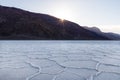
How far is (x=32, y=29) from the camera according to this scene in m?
101

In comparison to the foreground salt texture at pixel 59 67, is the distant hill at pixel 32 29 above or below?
above

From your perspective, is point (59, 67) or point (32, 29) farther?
point (32, 29)

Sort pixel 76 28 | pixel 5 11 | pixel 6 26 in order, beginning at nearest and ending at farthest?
pixel 6 26, pixel 5 11, pixel 76 28

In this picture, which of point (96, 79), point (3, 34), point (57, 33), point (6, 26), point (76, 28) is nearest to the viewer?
point (96, 79)

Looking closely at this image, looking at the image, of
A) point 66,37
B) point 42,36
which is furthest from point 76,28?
point 42,36

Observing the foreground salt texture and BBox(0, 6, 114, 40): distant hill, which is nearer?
the foreground salt texture

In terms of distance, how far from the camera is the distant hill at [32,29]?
9556 centimetres

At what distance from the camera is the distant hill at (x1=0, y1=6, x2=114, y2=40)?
3762 inches

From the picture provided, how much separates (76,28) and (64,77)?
403ft

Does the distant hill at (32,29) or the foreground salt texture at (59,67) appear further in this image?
the distant hill at (32,29)

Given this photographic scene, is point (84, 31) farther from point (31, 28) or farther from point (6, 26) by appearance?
point (6, 26)

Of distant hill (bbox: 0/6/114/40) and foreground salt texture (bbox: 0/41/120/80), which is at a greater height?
distant hill (bbox: 0/6/114/40)

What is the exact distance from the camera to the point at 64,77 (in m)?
5.69

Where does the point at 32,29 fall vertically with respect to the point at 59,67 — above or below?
above
